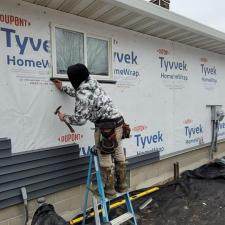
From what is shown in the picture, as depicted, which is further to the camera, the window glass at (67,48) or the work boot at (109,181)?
the window glass at (67,48)

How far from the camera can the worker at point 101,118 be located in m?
2.96

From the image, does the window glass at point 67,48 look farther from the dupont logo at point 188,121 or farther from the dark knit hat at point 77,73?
the dupont logo at point 188,121

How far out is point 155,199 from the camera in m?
4.38

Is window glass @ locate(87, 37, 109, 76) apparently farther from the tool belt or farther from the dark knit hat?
the tool belt

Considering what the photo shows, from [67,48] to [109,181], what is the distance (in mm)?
1679

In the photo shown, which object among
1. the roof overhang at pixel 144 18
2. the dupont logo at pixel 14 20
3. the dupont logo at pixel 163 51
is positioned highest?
the roof overhang at pixel 144 18

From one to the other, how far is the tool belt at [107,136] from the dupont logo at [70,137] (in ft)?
2.18

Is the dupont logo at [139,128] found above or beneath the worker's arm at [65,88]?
beneath

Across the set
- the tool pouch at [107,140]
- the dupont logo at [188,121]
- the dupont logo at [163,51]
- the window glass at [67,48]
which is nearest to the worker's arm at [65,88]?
the window glass at [67,48]

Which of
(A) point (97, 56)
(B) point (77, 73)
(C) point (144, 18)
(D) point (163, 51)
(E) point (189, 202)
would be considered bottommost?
(E) point (189, 202)

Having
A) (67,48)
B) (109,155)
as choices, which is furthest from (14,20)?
(109,155)

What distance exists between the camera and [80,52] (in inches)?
147

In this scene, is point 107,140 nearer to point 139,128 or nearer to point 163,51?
point 139,128

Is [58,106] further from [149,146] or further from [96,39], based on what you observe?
[149,146]
